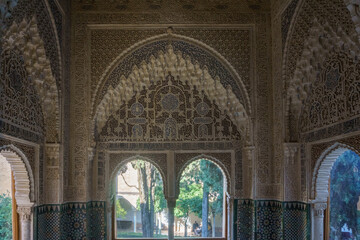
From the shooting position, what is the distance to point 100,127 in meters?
7.40

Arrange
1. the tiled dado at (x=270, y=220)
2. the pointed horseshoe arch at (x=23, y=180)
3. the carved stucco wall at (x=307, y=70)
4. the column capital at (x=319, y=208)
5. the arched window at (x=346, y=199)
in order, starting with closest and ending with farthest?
the carved stucco wall at (x=307, y=70), the pointed horseshoe arch at (x=23, y=180), the column capital at (x=319, y=208), the tiled dado at (x=270, y=220), the arched window at (x=346, y=199)

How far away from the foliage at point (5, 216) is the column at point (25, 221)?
150 inches

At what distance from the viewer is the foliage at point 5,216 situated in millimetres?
9219

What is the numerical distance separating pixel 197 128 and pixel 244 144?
93 centimetres

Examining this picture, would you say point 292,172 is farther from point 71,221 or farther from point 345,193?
point 71,221

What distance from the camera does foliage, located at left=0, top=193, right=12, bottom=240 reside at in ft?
30.2

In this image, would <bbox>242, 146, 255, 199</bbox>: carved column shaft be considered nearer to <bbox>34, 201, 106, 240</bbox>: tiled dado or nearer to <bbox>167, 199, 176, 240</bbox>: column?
<bbox>167, 199, 176, 240</bbox>: column

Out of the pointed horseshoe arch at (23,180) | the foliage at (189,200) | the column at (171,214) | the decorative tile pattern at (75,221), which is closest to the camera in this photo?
the pointed horseshoe arch at (23,180)

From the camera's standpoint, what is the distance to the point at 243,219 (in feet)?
23.9

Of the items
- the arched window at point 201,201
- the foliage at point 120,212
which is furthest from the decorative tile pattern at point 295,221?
the foliage at point 120,212

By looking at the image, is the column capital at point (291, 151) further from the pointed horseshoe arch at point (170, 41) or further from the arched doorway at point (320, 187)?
the pointed horseshoe arch at point (170, 41)

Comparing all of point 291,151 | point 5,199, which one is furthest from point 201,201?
point 291,151

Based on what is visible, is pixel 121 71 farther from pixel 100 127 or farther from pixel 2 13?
pixel 2 13

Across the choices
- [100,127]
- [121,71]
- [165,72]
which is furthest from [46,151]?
[165,72]
